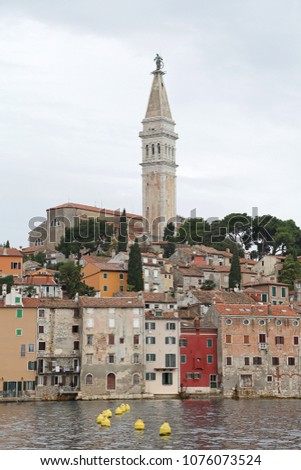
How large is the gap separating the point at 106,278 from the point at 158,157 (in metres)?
55.1

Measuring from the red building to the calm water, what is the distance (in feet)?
21.3

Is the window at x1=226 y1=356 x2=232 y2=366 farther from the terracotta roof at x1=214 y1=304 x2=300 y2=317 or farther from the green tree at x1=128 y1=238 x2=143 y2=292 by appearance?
the green tree at x1=128 y1=238 x2=143 y2=292

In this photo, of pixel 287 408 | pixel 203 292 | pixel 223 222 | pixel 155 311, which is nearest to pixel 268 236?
pixel 223 222

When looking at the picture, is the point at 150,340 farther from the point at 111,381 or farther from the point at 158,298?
the point at 158,298

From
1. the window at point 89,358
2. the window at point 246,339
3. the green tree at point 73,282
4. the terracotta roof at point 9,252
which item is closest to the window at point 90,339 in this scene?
the window at point 89,358

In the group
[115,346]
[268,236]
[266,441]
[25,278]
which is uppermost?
[268,236]

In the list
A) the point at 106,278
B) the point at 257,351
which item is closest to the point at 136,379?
the point at 257,351

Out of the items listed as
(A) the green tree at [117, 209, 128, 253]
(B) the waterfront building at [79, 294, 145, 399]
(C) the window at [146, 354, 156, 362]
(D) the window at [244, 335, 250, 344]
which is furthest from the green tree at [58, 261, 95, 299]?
(D) the window at [244, 335, 250, 344]

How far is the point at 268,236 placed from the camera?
129 m

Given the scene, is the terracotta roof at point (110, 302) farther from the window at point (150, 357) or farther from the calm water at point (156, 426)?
the calm water at point (156, 426)

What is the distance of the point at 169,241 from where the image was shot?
407ft

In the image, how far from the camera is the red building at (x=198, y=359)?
251ft

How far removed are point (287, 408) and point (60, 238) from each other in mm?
68593
